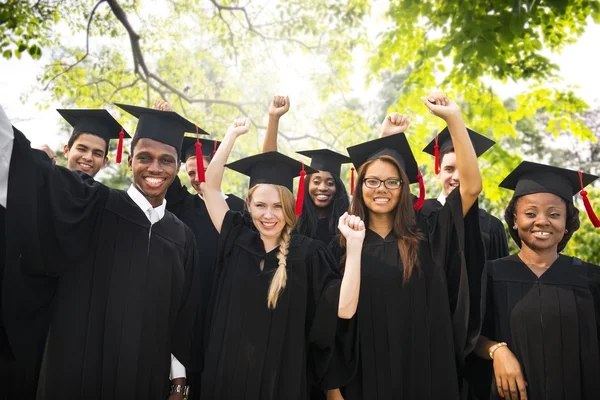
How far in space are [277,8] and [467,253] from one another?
31.5 ft

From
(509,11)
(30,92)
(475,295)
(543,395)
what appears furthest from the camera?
(30,92)

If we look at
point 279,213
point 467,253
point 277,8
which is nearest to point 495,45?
point 467,253

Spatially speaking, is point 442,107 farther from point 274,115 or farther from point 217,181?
point 217,181

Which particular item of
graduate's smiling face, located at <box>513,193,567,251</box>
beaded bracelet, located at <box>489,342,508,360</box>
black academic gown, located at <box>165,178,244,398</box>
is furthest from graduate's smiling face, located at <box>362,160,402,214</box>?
black academic gown, located at <box>165,178,244,398</box>

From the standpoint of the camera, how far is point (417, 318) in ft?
9.47

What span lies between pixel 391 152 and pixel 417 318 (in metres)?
1.15

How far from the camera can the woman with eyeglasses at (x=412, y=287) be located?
2.84 m

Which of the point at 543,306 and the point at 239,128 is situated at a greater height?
the point at 239,128

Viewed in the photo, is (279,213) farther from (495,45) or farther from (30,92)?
(30,92)

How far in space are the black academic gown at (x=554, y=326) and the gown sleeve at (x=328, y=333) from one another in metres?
0.96

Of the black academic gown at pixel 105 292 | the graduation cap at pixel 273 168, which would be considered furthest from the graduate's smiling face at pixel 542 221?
the black academic gown at pixel 105 292

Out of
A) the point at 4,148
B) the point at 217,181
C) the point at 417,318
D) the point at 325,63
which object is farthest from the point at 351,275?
the point at 325,63

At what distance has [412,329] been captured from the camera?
9.45 feet

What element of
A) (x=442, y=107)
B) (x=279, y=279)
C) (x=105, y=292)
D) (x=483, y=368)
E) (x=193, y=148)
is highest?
(x=193, y=148)
